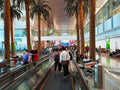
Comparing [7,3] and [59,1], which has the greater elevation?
[59,1]

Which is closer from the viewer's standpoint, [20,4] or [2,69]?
[2,69]

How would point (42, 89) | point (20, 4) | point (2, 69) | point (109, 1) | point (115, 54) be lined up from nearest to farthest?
point (42, 89)
point (2, 69)
point (20, 4)
point (115, 54)
point (109, 1)

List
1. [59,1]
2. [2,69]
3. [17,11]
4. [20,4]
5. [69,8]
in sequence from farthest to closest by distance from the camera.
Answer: [59,1], [69,8], [17,11], [20,4], [2,69]

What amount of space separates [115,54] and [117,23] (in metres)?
5.02

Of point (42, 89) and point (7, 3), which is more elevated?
point (7, 3)

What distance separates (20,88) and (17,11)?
2249 cm

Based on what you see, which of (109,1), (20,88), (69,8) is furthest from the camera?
(109,1)

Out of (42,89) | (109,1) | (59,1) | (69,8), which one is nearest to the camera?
(42,89)

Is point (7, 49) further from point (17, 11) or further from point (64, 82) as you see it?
point (17, 11)

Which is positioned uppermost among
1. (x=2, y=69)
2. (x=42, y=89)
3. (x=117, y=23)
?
(x=117, y=23)

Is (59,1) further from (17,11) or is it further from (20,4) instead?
(20,4)

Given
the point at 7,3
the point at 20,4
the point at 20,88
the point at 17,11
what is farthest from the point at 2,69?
the point at 17,11

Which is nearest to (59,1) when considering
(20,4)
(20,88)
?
(20,4)

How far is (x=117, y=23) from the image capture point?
104ft
